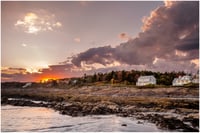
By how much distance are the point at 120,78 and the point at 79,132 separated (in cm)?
11663

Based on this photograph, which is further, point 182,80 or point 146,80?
point 182,80

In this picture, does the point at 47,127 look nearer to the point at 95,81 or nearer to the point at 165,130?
the point at 165,130

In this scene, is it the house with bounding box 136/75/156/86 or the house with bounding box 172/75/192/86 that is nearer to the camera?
the house with bounding box 136/75/156/86

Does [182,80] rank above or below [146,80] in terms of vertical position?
below

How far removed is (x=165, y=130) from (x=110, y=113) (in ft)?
49.3

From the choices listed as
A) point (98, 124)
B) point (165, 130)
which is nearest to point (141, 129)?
point (165, 130)

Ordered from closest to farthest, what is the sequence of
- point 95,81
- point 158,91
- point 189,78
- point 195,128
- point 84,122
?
1. point 195,128
2. point 84,122
3. point 158,91
4. point 189,78
5. point 95,81

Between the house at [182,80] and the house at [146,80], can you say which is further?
the house at [182,80]

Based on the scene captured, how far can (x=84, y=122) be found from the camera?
32219mm

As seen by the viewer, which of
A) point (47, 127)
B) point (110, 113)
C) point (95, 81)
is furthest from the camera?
point (95, 81)

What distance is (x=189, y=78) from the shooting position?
461ft

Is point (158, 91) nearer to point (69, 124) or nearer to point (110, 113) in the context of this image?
point (110, 113)

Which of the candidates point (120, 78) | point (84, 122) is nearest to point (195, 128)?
point (84, 122)

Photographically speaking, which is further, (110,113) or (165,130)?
(110,113)
